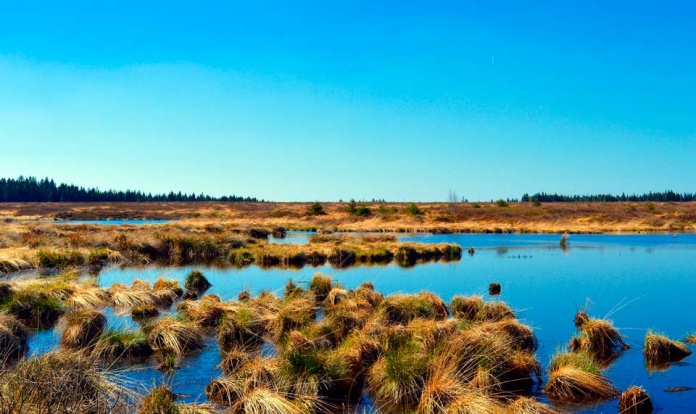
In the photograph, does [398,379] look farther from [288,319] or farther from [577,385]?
[288,319]

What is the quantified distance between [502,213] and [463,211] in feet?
20.4

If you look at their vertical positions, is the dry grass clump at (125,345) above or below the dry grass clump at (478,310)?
below

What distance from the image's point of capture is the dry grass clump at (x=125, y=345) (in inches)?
533

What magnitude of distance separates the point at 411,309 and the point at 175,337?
680cm

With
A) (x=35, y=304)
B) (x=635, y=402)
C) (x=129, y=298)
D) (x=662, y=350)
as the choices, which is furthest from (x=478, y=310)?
(x=35, y=304)

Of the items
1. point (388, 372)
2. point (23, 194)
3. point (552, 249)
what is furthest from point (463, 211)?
point (23, 194)

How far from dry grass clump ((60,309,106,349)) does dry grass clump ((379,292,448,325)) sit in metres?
7.60

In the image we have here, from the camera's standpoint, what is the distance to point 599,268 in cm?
3175

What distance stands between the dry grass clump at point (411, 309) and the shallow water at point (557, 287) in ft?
8.69

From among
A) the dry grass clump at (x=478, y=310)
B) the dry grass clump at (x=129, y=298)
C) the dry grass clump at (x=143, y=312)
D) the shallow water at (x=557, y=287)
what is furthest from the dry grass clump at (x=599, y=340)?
the dry grass clump at (x=129, y=298)

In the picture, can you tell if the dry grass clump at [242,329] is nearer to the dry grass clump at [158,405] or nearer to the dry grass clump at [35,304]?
the dry grass clump at [158,405]

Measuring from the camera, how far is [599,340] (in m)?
14.7

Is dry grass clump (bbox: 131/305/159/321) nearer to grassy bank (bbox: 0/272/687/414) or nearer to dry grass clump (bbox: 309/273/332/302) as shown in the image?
grassy bank (bbox: 0/272/687/414)

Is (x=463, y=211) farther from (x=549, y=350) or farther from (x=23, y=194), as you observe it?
(x=23, y=194)
